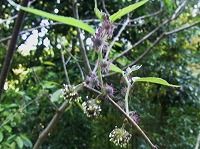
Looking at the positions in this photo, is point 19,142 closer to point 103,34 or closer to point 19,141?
point 19,141

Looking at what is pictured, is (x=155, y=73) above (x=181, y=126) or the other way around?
above

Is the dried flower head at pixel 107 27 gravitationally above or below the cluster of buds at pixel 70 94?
above

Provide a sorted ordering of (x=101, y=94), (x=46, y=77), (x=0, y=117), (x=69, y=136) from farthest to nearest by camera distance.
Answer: (x=69, y=136)
(x=46, y=77)
(x=0, y=117)
(x=101, y=94)

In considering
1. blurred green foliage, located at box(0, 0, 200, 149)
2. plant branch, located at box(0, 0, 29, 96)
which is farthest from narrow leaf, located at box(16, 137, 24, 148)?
plant branch, located at box(0, 0, 29, 96)

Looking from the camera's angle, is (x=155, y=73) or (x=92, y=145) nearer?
(x=92, y=145)

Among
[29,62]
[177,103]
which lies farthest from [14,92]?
[177,103]

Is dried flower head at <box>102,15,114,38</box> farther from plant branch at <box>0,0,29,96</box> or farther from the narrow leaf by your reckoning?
the narrow leaf

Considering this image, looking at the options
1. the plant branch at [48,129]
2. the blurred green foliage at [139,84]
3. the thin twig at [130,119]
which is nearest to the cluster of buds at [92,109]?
the thin twig at [130,119]

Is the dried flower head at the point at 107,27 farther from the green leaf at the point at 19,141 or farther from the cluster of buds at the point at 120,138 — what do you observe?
the green leaf at the point at 19,141

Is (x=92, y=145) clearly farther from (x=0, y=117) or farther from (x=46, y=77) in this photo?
(x=0, y=117)
